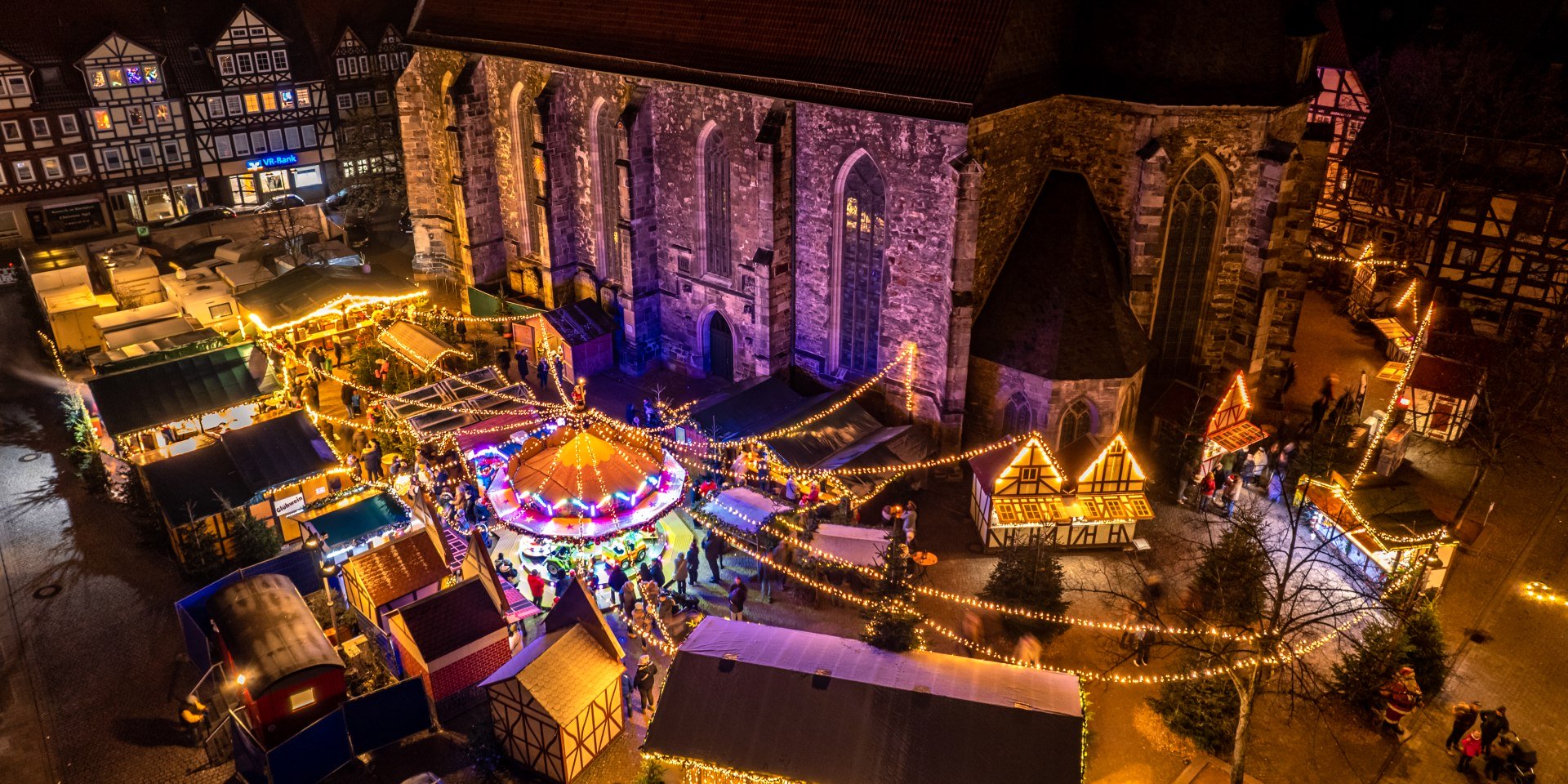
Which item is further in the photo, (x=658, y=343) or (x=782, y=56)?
(x=658, y=343)

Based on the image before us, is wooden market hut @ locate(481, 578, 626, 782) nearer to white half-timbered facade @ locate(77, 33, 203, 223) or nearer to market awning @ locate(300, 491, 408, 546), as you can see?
market awning @ locate(300, 491, 408, 546)

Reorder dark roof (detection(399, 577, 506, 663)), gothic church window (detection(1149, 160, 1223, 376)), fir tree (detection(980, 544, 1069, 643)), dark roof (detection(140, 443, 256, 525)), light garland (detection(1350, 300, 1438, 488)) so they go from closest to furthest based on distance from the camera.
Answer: dark roof (detection(399, 577, 506, 663)) → fir tree (detection(980, 544, 1069, 643)) → dark roof (detection(140, 443, 256, 525)) → light garland (detection(1350, 300, 1438, 488)) → gothic church window (detection(1149, 160, 1223, 376))

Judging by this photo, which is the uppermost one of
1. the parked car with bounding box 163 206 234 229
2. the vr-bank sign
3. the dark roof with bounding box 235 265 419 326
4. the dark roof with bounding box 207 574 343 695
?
the vr-bank sign

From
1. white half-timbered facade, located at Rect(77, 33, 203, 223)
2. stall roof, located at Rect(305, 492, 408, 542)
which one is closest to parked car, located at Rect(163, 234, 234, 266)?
white half-timbered facade, located at Rect(77, 33, 203, 223)

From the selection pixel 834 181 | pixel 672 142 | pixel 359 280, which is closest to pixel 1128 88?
pixel 834 181

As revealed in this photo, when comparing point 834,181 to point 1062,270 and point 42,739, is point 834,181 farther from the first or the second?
point 42,739
